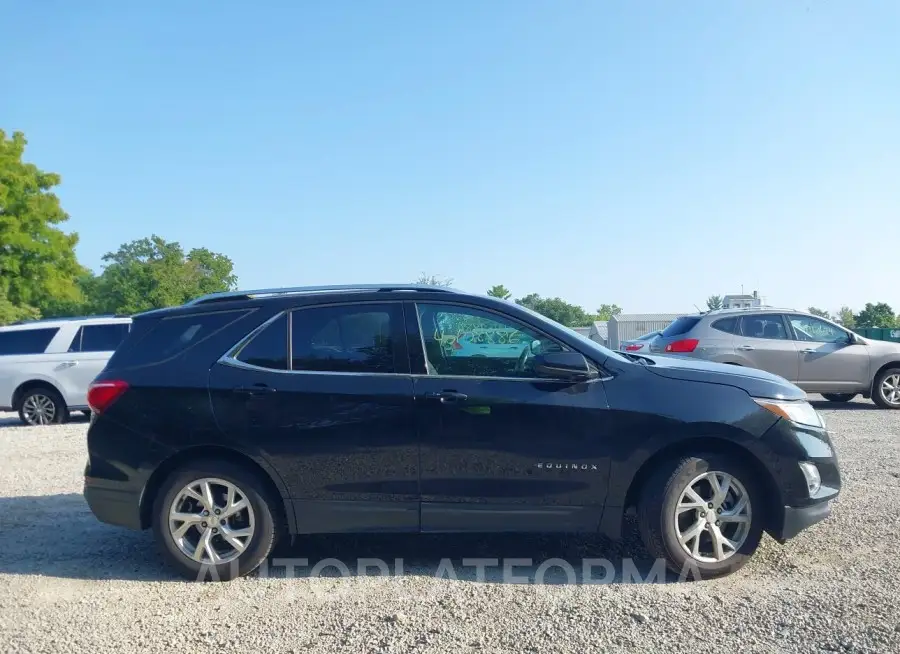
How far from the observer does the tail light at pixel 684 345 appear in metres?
11.2

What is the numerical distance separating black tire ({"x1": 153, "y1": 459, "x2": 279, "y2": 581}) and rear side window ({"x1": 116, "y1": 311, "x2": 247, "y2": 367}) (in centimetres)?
78

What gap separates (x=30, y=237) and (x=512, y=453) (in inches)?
1357

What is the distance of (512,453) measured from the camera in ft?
13.9

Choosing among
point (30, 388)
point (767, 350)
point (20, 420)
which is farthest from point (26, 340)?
point (767, 350)

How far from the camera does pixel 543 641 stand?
11.4 ft

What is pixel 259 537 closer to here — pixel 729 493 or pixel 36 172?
pixel 729 493

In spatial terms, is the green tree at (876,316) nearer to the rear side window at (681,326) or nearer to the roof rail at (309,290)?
the rear side window at (681,326)

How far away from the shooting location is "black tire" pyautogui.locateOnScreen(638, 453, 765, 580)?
4.18m

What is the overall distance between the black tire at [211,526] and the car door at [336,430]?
18cm

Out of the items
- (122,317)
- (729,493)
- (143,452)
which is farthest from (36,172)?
(729,493)

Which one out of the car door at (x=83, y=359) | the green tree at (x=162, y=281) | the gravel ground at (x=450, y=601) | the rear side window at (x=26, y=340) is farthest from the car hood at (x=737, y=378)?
the green tree at (x=162, y=281)

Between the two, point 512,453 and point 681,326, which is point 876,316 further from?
point 512,453

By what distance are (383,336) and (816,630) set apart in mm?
2878

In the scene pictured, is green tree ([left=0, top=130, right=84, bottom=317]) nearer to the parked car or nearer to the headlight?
the parked car
